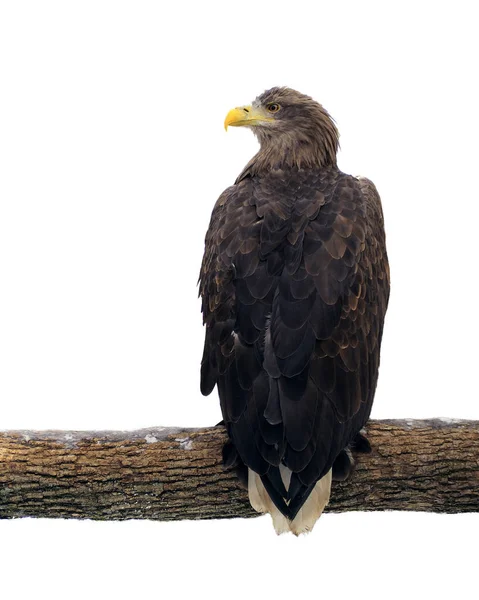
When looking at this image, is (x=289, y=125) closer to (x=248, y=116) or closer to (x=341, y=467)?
(x=248, y=116)

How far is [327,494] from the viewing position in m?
6.49

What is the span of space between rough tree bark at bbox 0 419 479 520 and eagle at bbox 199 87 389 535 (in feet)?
0.70

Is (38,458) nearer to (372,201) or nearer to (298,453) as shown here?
(298,453)

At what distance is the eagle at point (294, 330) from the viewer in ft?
20.4

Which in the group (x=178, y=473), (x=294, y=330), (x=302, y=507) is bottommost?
(x=302, y=507)

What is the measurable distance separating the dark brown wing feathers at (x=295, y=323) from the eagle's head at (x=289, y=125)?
0.76 meters

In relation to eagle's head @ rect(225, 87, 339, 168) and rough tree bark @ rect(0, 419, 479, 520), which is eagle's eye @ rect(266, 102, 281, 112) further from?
rough tree bark @ rect(0, 419, 479, 520)

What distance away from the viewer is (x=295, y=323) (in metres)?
6.33

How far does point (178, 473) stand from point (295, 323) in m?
1.45

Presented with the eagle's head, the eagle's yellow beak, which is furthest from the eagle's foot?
the eagle's yellow beak

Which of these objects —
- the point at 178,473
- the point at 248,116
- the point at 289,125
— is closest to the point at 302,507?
the point at 178,473

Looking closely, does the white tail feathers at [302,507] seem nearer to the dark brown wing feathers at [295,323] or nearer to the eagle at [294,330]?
the eagle at [294,330]

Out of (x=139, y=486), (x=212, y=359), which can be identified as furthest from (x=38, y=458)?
(x=212, y=359)

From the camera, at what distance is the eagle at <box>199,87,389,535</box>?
6227 millimetres
